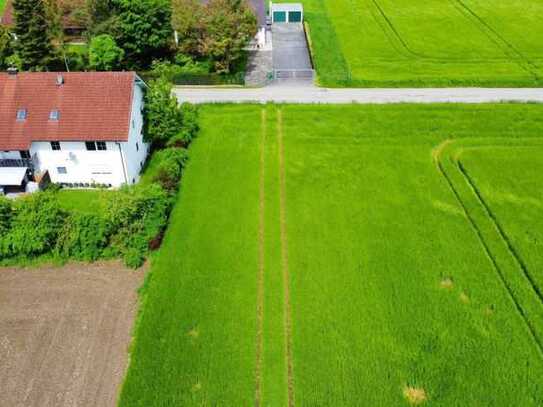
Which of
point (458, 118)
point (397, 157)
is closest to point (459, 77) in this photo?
point (458, 118)

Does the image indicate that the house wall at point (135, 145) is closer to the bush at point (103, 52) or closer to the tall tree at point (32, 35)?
the bush at point (103, 52)

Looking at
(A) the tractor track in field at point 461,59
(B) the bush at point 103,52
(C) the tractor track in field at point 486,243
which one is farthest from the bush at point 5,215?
(A) the tractor track in field at point 461,59

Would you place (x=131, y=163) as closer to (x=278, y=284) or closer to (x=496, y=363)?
(x=278, y=284)

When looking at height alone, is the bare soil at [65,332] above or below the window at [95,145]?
below

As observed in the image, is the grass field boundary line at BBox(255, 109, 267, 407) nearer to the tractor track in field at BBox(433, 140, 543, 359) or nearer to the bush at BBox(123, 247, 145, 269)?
the bush at BBox(123, 247, 145, 269)

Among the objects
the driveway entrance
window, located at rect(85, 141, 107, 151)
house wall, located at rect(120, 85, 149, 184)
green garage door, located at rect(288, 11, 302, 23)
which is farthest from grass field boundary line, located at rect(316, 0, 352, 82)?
window, located at rect(85, 141, 107, 151)

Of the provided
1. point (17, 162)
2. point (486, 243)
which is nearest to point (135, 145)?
point (17, 162)

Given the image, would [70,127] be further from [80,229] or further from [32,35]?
[32,35]
